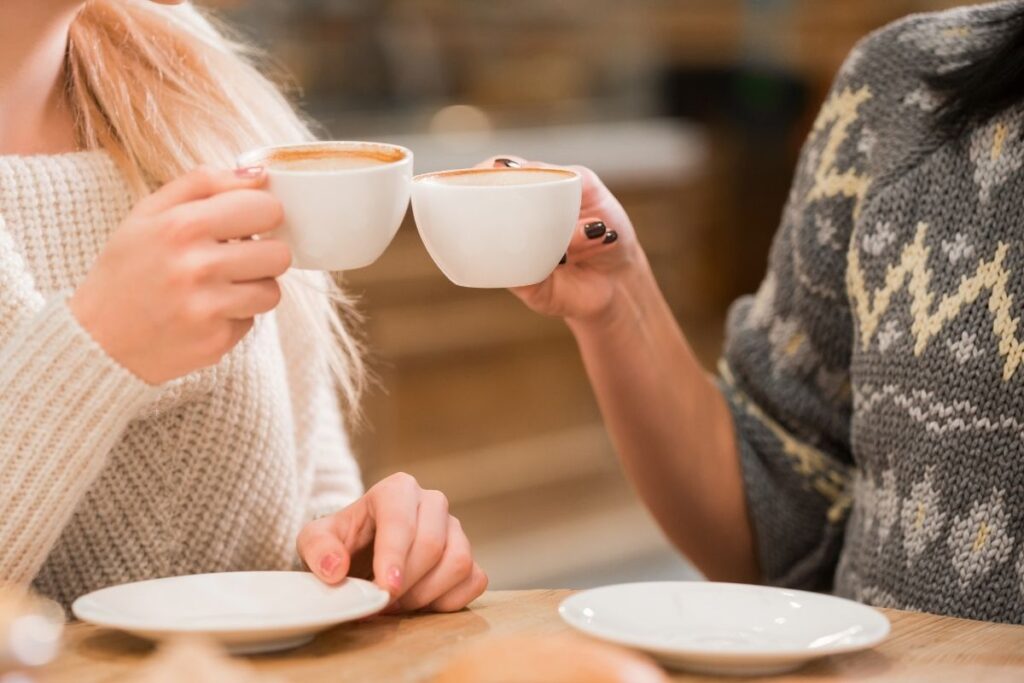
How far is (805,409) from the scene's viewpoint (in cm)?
135

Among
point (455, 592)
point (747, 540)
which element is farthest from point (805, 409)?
point (455, 592)

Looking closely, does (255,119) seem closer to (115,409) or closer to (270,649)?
(115,409)

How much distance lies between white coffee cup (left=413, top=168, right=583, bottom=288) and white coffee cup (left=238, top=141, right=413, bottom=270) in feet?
0.10

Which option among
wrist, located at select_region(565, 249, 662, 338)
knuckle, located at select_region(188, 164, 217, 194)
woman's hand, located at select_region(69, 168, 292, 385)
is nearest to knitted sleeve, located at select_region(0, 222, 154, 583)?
woman's hand, located at select_region(69, 168, 292, 385)

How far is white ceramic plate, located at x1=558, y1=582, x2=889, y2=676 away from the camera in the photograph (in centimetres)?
76

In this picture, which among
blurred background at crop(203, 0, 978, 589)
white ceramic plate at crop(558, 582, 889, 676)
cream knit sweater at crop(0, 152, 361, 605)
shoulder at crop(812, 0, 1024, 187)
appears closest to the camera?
white ceramic plate at crop(558, 582, 889, 676)

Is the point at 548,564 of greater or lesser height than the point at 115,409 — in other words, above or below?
below

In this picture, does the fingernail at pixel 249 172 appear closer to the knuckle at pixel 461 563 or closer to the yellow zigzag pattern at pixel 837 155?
the knuckle at pixel 461 563

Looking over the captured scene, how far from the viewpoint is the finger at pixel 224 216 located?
2.61ft

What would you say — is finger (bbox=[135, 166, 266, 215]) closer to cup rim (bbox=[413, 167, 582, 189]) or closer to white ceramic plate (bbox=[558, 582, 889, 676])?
cup rim (bbox=[413, 167, 582, 189])

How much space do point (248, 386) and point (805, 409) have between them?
58 cm

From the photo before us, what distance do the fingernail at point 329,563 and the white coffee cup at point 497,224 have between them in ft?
0.72

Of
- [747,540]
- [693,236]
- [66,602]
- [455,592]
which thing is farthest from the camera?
[693,236]

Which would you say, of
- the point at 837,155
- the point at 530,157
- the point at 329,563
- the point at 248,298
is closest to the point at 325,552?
the point at 329,563
